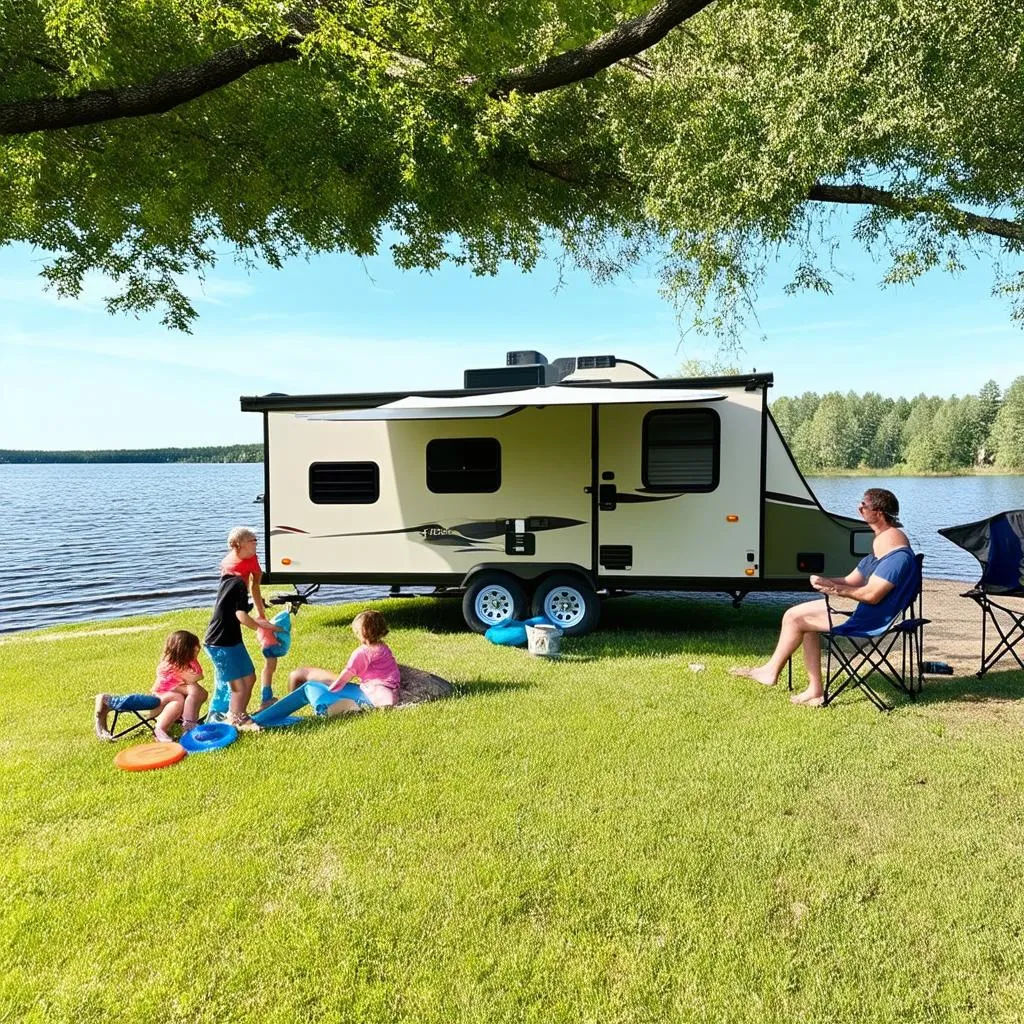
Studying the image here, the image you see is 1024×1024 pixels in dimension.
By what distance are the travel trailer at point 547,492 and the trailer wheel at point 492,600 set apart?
0.05 ft

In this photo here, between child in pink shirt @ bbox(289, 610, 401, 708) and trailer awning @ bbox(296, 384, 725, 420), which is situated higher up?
trailer awning @ bbox(296, 384, 725, 420)

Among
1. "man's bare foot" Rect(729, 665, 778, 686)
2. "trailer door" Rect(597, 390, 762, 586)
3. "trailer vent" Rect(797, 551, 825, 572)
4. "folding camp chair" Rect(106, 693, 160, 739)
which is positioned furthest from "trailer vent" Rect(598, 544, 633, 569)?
"folding camp chair" Rect(106, 693, 160, 739)

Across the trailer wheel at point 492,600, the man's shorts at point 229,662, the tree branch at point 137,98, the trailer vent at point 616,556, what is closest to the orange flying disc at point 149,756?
the man's shorts at point 229,662

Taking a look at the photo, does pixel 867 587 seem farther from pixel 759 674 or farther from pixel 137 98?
pixel 137 98

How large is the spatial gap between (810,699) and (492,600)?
386 cm

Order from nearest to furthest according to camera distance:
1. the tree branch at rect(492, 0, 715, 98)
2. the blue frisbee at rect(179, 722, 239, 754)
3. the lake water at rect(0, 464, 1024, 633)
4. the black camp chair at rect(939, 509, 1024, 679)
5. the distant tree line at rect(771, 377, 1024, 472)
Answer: the blue frisbee at rect(179, 722, 239, 754)
the black camp chair at rect(939, 509, 1024, 679)
the tree branch at rect(492, 0, 715, 98)
the lake water at rect(0, 464, 1024, 633)
the distant tree line at rect(771, 377, 1024, 472)

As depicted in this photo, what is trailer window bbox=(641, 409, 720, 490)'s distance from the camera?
7781 mm

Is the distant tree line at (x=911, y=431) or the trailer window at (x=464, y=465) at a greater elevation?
the distant tree line at (x=911, y=431)

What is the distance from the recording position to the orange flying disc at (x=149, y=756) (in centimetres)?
426

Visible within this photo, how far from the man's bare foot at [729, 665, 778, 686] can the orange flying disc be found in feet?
14.1

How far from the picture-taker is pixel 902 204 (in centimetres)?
793

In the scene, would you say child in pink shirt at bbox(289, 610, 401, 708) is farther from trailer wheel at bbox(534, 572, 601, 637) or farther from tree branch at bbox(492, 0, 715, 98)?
tree branch at bbox(492, 0, 715, 98)

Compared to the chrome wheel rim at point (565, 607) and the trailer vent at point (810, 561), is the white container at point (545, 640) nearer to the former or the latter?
the chrome wheel rim at point (565, 607)

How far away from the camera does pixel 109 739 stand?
186 inches
